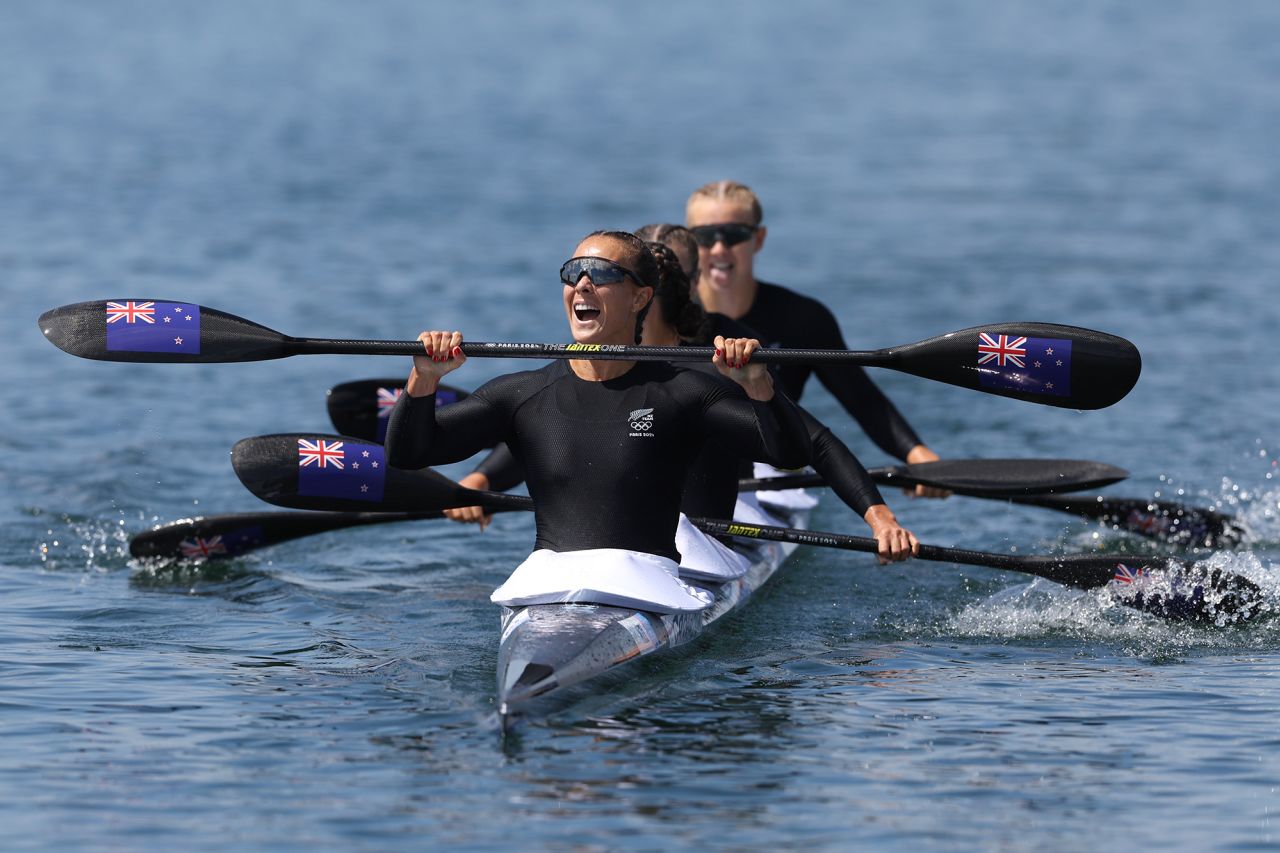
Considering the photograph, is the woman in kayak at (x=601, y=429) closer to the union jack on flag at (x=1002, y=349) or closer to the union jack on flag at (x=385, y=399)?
the union jack on flag at (x=1002, y=349)

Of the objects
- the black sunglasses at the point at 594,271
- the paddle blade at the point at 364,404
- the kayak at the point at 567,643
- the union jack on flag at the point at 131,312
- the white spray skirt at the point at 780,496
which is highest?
the black sunglasses at the point at 594,271

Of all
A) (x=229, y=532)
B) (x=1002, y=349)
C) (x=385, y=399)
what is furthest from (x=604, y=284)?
(x=385, y=399)

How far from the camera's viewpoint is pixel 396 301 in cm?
2117

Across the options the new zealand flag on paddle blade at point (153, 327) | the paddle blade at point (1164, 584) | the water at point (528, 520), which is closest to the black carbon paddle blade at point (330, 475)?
the water at point (528, 520)

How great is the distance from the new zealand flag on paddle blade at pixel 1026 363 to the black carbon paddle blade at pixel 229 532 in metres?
3.81

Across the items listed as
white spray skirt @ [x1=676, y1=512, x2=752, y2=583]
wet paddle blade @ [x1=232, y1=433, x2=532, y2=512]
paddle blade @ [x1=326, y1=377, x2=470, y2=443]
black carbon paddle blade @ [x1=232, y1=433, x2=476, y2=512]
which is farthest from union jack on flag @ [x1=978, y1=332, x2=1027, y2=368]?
paddle blade @ [x1=326, y1=377, x2=470, y2=443]

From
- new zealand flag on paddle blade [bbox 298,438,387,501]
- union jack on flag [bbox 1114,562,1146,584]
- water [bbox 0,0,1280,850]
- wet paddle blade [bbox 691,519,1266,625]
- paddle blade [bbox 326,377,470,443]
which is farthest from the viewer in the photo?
paddle blade [bbox 326,377,470,443]

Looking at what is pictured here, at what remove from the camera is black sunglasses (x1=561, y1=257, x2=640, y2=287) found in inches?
327

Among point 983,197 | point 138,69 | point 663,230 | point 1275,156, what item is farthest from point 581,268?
point 138,69

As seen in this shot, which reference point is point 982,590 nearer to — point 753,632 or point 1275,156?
point 753,632

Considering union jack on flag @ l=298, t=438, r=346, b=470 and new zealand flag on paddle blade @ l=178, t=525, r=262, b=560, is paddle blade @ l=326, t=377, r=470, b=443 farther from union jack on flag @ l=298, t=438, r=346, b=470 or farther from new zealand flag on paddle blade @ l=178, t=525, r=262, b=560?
union jack on flag @ l=298, t=438, r=346, b=470

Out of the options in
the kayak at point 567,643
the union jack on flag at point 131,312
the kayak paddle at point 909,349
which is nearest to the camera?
the kayak at point 567,643

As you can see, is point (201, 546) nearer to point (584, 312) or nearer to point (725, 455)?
point (725, 455)

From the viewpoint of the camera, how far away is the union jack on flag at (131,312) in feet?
30.9
